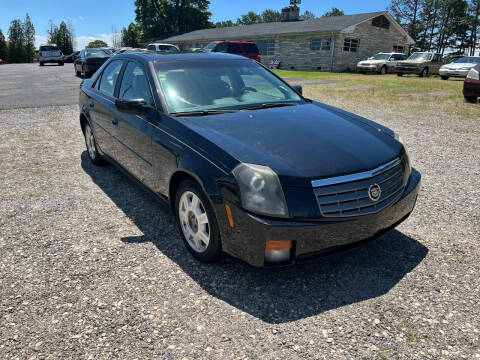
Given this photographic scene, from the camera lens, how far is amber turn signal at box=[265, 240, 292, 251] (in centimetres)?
241

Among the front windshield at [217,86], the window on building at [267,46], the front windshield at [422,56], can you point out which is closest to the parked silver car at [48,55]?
the window on building at [267,46]

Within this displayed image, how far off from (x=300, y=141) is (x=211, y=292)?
131 centimetres

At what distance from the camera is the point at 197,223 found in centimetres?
296

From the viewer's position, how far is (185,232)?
10.3 ft

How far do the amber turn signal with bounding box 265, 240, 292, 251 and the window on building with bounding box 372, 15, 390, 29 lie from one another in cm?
3563

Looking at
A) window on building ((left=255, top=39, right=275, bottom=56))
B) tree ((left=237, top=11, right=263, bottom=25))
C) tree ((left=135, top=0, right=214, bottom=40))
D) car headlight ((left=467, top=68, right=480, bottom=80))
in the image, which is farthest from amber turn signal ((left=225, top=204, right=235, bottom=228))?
tree ((left=237, top=11, right=263, bottom=25))

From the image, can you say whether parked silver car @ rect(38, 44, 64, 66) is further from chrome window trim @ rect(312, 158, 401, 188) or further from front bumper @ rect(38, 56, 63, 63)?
chrome window trim @ rect(312, 158, 401, 188)

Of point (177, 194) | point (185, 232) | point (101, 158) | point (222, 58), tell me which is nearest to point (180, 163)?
point (177, 194)

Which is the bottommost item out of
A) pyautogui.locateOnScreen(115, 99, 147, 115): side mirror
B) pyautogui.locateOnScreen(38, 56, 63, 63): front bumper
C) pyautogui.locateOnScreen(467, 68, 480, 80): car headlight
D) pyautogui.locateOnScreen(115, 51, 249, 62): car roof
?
pyautogui.locateOnScreen(115, 99, 147, 115): side mirror

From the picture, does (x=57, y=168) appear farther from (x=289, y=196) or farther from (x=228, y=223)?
(x=289, y=196)

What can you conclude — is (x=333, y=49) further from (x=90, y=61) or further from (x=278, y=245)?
(x=278, y=245)

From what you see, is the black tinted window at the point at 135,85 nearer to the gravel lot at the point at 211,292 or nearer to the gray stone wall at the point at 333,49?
the gravel lot at the point at 211,292

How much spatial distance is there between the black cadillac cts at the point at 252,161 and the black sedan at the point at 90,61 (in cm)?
1505

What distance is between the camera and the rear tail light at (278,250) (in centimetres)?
242
